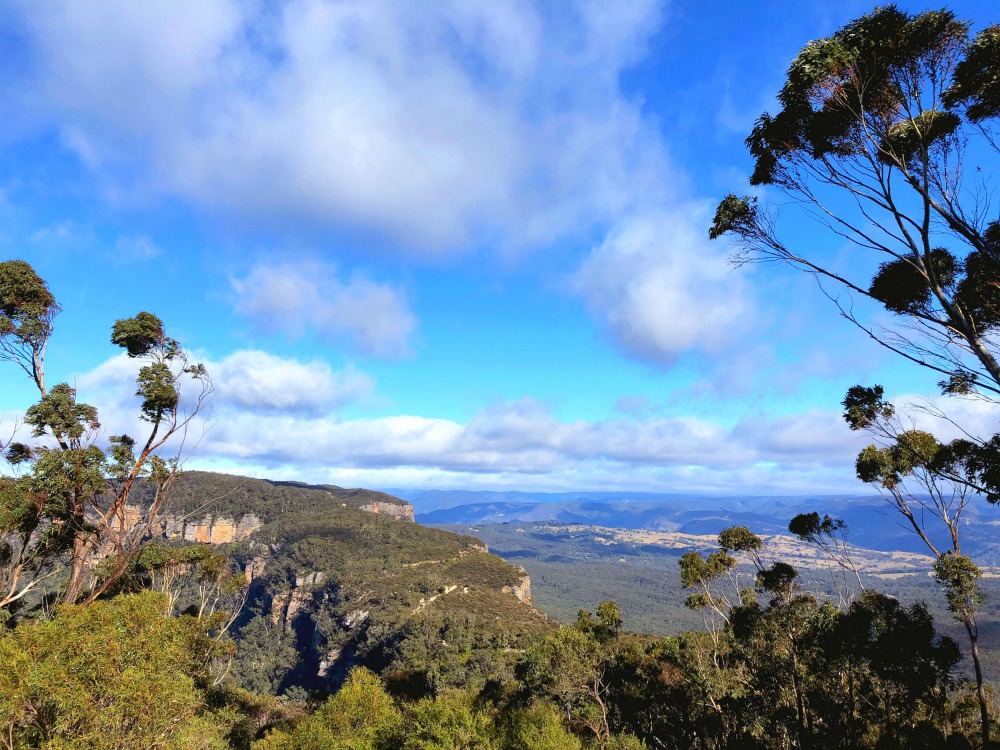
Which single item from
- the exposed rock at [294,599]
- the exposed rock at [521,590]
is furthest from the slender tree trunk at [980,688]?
the exposed rock at [294,599]

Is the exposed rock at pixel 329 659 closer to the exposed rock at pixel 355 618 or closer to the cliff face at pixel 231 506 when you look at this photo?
the exposed rock at pixel 355 618

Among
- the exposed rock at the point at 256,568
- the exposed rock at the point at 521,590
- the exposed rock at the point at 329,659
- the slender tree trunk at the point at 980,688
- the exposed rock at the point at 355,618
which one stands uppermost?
the slender tree trunk at the point at 980,688

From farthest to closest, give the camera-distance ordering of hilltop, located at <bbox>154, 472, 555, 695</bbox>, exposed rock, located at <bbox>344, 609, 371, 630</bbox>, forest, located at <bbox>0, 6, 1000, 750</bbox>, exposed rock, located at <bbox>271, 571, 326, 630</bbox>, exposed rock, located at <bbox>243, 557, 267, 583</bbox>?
1. exposed rock, located at <bbox>243, 557, 267, 583</bbox>
2. exposed rock, located at <bbox>271, 571, 326, 630</bbox>
3. exposed rock, located at <bbox>344, 609, 371, 630</bbox>
4. hilltop, located at <bbox>154, 472, 555, 695</bbox>
5. forest, located at <bbox>0, 6, 1000, 750</bbox>

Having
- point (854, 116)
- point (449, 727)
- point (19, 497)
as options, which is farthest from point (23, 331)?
point (854, 116)

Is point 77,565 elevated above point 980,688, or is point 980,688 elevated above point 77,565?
point 77,565

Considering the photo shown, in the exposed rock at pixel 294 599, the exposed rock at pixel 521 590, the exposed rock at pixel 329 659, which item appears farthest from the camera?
the exposed rock at pixel 294 599

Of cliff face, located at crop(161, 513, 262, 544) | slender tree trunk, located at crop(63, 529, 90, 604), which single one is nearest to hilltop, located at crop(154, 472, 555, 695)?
cliff face, located at crop(161, 513, 262, 544)

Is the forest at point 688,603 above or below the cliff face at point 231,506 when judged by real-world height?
above

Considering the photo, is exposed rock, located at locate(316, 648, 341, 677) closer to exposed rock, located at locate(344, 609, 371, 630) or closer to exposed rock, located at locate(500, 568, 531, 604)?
exposed rock, located at locate(344, 609, 371, 630)

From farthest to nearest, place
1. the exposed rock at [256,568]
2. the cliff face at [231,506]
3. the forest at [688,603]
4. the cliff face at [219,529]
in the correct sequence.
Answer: the cliff face at [219,529]
the cliff face at [231,506]
the exposed rock at [256,568]
the forest at [688,603]

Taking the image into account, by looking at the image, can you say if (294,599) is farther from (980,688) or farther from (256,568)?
(980,688)

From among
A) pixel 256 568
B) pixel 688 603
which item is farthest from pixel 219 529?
pixel 688 603

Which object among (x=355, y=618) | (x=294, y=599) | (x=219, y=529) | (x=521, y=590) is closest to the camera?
(x=355, y=618)

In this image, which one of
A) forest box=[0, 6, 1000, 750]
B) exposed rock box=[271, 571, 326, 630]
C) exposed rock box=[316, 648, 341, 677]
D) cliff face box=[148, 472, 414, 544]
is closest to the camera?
forest box=[0, 6, 1000, 750]
